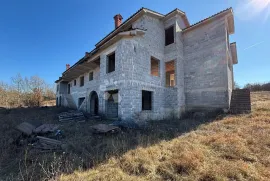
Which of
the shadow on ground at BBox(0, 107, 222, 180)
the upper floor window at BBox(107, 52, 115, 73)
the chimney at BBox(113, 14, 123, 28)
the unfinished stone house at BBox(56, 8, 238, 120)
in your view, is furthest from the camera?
the chimney at BBox(113, 14, 123, 28)

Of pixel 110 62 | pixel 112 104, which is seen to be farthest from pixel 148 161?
pixel 110 62

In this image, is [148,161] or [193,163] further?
[148,161]

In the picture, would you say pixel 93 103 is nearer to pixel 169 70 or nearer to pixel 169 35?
pixel 169 70

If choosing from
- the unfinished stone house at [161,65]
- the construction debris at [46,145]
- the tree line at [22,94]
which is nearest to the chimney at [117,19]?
the unfinished stone house at [161,65]

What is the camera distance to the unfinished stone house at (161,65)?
9.12m

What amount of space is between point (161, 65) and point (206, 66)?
3566mm

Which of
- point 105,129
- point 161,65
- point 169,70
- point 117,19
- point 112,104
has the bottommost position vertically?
point 105,129

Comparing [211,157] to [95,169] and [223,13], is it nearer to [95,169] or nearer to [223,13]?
[95,169]

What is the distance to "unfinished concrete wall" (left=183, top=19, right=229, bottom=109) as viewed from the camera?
10227 millimetres

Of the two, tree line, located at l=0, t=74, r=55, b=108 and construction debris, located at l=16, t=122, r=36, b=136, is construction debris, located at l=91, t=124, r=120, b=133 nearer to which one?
construction debris, located at l=16, t=122, r=36, b=136

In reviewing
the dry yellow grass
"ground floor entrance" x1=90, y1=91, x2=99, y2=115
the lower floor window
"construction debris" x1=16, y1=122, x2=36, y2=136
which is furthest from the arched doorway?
the dry yellow grass

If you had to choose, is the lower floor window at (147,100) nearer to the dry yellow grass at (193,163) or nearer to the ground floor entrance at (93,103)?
the dry yellow grass at (193,163)

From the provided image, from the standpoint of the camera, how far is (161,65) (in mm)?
11672

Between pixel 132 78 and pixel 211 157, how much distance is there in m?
6.17
